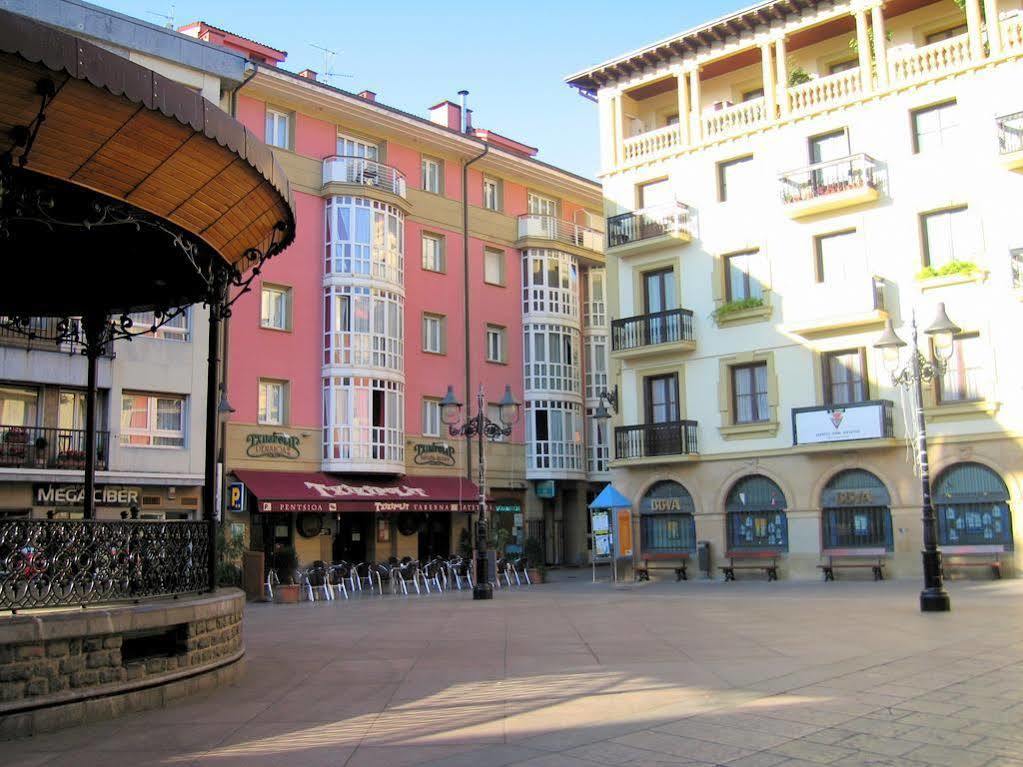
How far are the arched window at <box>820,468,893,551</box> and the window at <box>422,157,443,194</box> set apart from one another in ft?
64.4

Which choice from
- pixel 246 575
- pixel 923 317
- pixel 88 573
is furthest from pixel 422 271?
pixel 88 573

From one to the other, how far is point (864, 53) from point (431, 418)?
19.8 meters

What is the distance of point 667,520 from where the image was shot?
33.2 metres

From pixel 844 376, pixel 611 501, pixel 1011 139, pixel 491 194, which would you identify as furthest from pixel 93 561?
pixel 491 194

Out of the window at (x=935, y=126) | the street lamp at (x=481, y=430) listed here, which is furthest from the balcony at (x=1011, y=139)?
the street lamp at (x=481, y=430)

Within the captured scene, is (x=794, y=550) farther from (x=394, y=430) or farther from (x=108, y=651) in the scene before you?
(x=108, y=651)

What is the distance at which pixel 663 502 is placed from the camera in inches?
1305

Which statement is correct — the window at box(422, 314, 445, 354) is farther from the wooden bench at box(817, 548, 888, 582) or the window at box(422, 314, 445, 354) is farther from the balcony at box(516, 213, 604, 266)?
the wooden bench at box(817, 548, 888, 582)

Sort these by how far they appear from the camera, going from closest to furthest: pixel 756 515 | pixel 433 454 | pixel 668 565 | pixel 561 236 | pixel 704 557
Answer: pixel 756 515 < pixel 704 557 < pixel 668 565 < pixel 433 454 < pixel 561 236

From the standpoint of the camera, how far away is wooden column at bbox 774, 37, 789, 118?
31.3 m

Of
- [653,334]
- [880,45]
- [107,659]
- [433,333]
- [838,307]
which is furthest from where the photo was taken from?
[433,333]

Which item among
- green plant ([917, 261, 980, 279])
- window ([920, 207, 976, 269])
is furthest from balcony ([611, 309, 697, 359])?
window ([920, 207, 976, 269])

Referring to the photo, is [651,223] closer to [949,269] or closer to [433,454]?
[949,269]

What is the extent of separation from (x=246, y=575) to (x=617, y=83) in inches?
824
